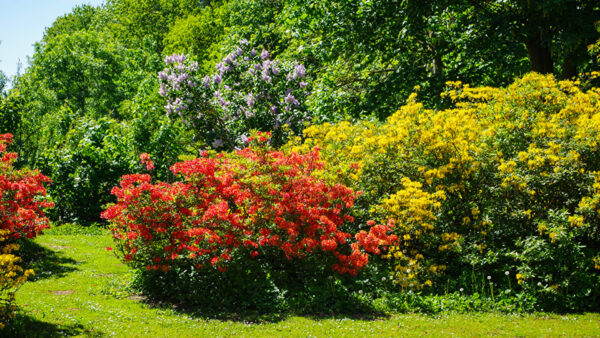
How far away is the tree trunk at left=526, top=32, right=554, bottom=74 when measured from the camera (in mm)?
14306

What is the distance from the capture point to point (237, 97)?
1861 cm

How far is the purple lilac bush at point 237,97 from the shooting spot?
18.0 meters

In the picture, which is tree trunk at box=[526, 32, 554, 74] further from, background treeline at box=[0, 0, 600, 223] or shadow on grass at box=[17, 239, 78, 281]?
shadow on grass at box=[17, 239, 78, 281]

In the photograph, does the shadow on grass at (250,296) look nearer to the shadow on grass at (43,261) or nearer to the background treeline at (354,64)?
the shadow on grass at (43,261)

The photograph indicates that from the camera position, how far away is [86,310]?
27.8 ft

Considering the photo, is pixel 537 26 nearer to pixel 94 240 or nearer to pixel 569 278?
pixel 569 278

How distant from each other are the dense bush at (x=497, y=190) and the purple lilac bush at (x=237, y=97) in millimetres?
7343

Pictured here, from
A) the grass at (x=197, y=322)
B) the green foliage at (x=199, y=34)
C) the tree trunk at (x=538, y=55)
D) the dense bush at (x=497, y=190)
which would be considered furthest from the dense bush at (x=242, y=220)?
the green foliage at (x=199, y=34)

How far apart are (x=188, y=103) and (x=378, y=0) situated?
8.15m

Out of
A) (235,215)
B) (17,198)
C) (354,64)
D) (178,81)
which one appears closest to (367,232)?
(235,215)

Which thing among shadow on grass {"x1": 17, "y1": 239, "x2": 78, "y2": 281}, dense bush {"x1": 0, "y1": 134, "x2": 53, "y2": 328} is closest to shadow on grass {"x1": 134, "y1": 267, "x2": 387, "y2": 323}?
dense bush {"x1": 0, "y1": 134, "x2": 53, "y2": 328}

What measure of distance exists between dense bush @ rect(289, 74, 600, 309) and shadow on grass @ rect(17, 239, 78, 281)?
23.4 feet

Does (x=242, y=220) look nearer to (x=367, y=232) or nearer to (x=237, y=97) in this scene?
(x=367, y=232)

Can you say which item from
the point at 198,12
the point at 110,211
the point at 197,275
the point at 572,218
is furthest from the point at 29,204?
the point at 198,12
